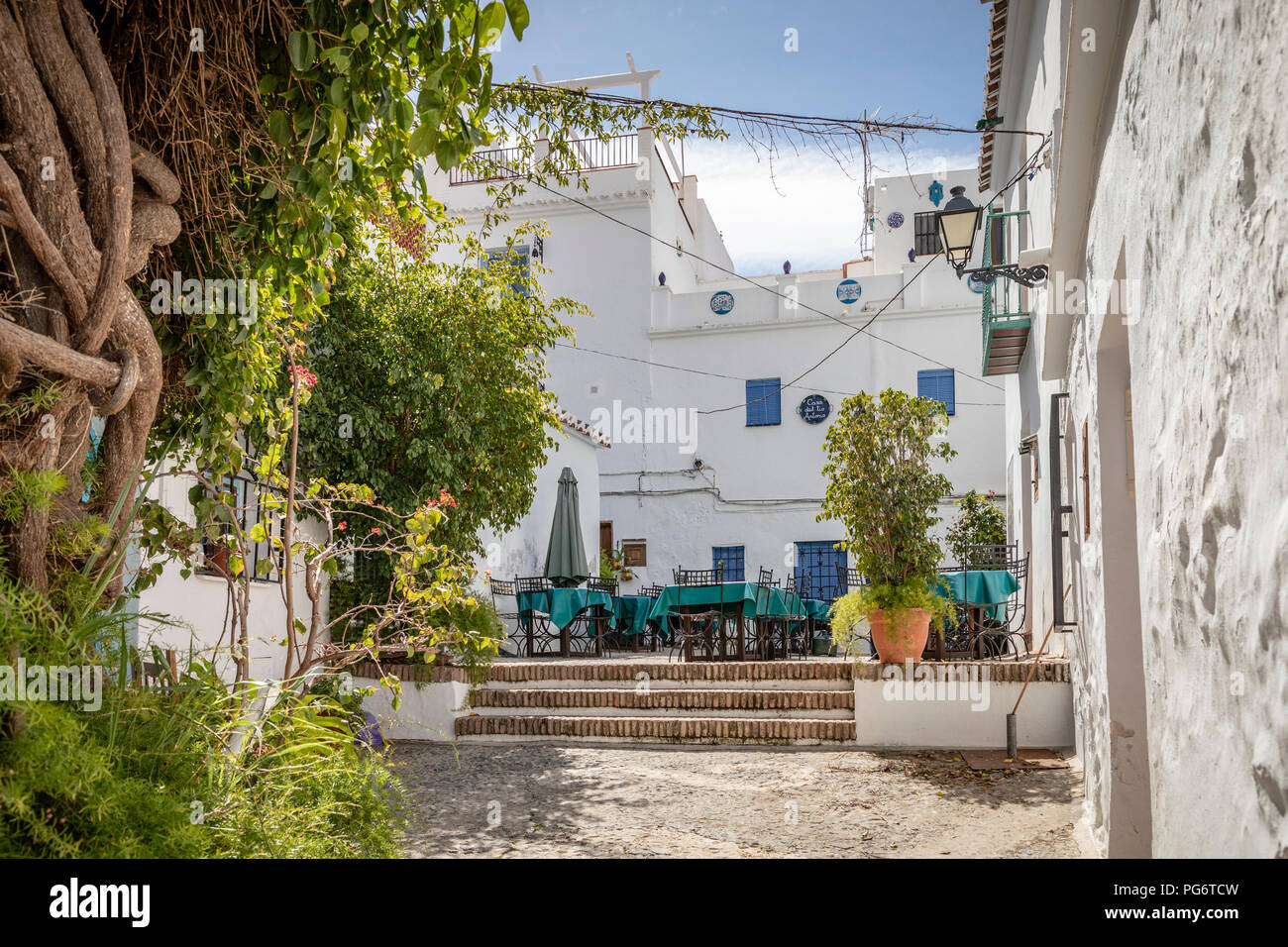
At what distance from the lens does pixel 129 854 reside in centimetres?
162

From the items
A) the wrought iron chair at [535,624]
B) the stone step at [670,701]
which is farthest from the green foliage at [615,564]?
the stone step at [670,701]

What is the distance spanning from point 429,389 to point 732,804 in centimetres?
477

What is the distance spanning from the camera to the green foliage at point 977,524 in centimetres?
1473

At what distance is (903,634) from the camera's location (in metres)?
7.06

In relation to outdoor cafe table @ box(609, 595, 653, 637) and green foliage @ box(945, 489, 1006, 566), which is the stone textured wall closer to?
outdoor cafe table @ box(609, 595, 653, 637)

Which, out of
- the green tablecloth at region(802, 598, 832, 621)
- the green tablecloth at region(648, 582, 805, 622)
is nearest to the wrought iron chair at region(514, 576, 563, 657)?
the green tablecloth at region(648, 582, 805, 622)

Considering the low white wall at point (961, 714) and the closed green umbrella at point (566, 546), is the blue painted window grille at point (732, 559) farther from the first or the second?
the low white wall at point (961, 714)

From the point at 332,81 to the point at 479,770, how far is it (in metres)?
5.14

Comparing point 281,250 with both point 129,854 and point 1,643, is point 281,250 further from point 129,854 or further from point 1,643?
point 129,854

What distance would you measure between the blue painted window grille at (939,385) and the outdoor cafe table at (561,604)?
7.91 m

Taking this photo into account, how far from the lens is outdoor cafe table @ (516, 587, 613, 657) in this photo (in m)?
11.5

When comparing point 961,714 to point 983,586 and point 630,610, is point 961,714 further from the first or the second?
point 630,610

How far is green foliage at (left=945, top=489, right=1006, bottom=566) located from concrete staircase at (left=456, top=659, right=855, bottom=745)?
7.23 meters
